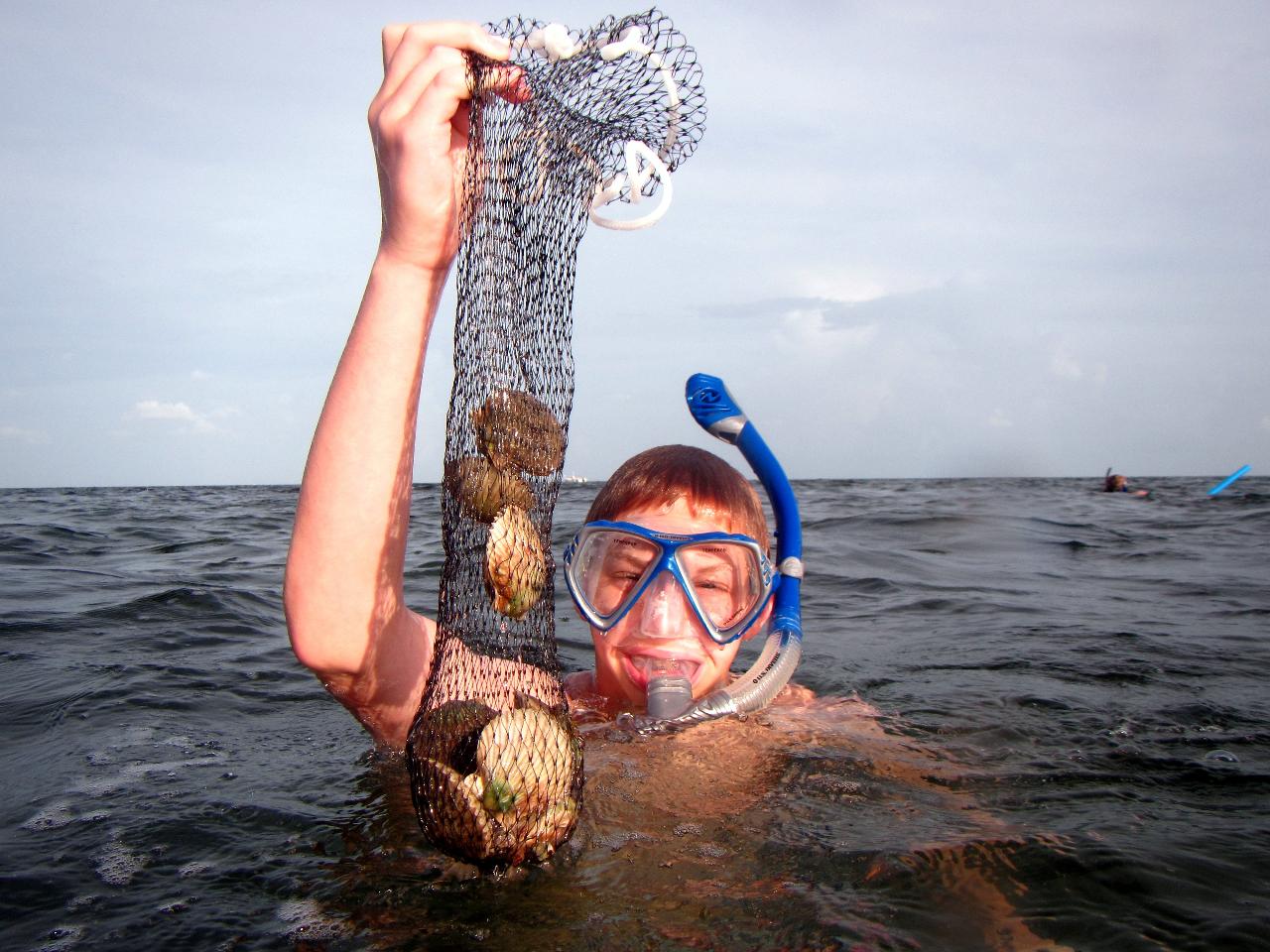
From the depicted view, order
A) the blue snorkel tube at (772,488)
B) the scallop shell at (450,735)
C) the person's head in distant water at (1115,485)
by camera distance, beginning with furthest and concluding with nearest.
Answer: the person's head in distant water at (1115,485)
the blue snorkel tube at (772,488)
the scallop shell at (450,735)

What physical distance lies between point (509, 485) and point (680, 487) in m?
1.55

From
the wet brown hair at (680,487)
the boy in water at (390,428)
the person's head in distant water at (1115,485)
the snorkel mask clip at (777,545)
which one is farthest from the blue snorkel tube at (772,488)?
the person's head in distant water at (1115,485)

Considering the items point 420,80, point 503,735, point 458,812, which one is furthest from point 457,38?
point 458,812

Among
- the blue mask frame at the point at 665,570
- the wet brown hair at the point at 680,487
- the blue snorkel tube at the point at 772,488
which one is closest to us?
the blue mask frame at the point at 665,570

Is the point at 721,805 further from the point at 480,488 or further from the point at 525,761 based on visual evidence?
the point at 480,488

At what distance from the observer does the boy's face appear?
3486 mm

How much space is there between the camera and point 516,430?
228 centimetres

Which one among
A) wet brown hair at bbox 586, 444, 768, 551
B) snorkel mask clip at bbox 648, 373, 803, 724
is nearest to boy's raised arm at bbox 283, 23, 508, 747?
snorkel mask clip at bbox 648, 373, 803, 724

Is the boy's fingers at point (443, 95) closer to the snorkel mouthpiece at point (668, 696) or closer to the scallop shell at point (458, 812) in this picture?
the scallop shell at point (458, 812)

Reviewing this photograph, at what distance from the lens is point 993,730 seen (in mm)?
3984

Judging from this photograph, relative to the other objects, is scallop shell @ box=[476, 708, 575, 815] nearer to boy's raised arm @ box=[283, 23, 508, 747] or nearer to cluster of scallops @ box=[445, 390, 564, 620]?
cluster of scallops @ box=[445, 390, 564, 620]

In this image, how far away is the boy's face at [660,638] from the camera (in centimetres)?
349

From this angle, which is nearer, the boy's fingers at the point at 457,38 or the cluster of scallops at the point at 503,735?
the cluster of scallops at the point at 503,735

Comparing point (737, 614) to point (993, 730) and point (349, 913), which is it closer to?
point (993, 730)
